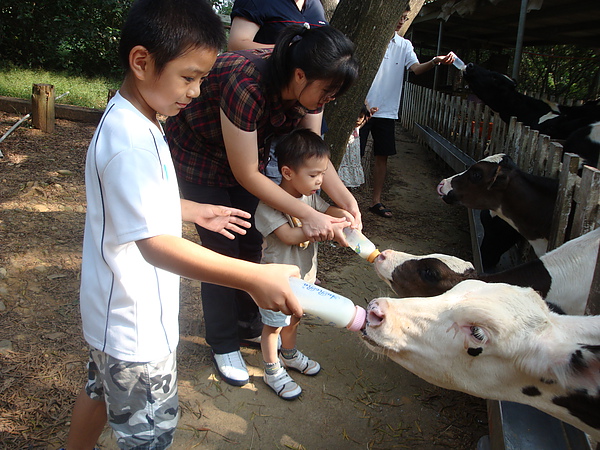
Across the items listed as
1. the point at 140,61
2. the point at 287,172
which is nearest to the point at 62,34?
the point at 287,172

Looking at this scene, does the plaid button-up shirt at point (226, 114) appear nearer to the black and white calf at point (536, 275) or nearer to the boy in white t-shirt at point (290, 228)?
the boy in white t-shirt at point (290, 228)

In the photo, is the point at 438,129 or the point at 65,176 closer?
the point at 65,176

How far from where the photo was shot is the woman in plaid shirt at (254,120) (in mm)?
2164

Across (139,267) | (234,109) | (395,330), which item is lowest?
(395,330)

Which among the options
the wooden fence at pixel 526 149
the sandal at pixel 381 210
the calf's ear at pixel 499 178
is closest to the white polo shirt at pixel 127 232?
the wooden fence at pixel 526 149

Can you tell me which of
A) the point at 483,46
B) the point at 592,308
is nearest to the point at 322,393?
the point at 592,308

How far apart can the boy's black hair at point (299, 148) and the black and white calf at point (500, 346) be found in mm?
895

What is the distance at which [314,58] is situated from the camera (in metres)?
2.11

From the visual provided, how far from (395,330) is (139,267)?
967 mm

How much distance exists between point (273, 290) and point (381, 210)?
4.83m

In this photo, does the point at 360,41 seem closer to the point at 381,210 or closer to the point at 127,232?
the point at 381,210

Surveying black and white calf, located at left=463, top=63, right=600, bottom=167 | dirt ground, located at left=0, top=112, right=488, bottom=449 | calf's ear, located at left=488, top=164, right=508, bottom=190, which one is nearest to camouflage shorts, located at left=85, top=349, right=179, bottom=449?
dirt ground, located at left=0, top=112, right=488, bottom=449

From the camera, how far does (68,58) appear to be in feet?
43.7

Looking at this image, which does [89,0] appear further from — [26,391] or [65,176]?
[26,391]
